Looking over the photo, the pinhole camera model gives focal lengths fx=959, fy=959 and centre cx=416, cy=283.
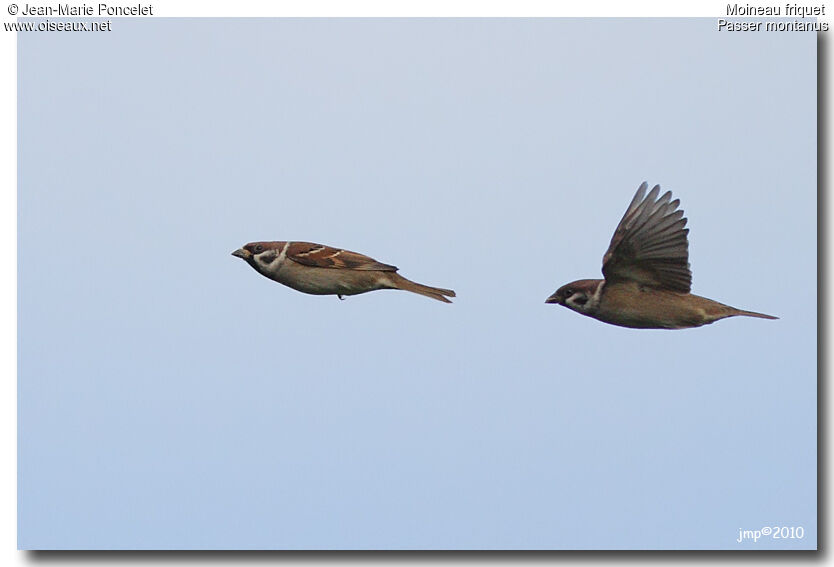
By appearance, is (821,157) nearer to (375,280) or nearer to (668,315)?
(668,315)

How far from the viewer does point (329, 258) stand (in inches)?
239

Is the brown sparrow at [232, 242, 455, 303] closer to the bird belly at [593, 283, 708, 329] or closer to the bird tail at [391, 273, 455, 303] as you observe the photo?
the bird tail at [391, 273, 455, 303]

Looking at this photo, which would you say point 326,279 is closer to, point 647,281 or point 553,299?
point 553,299

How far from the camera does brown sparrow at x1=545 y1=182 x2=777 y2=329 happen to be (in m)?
5.83

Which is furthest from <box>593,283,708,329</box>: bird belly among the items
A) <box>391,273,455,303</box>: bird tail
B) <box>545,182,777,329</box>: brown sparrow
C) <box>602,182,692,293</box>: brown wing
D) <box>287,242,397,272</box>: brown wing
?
<box>287,242,397,272</box>: brown wing

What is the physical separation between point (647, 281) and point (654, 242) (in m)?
0.25

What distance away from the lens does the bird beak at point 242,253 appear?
619 centimetres

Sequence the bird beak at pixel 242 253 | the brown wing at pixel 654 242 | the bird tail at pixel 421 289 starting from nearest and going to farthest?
the brown wing at pixel 654 242, the bird tail at pixel 421 289, the bird beak at pixel 242 253

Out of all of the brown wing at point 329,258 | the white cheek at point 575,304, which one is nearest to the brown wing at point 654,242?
the white cheek at point 575,304

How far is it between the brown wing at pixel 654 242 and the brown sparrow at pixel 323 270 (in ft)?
3.56

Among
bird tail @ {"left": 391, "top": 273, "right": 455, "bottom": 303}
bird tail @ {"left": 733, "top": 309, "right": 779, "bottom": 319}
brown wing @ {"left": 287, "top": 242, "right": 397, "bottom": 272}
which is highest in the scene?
brown wing @ {"left": 287, "top": 242, "right": 397, "bottom": 272}

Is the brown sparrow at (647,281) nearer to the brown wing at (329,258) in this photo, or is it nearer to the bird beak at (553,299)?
the bird beak at (553,299)

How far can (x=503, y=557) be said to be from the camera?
6.22m

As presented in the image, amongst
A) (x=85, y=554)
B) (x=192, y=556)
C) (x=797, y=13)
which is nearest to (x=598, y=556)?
(x=192, y=556)
